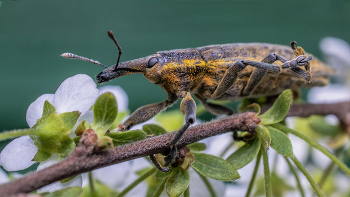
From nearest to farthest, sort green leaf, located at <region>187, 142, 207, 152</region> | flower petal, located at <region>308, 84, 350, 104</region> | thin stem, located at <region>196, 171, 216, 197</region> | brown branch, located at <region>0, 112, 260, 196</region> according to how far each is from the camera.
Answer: brown branch, located at <region>0, 112, 260, 196</region>, green leaf, located at <region>187, 142, 207, 152</region>, thin stem, located at <region>196, 171, 216, 197</region>, flower petal, located at <region>308, 84, 350, 104</region>

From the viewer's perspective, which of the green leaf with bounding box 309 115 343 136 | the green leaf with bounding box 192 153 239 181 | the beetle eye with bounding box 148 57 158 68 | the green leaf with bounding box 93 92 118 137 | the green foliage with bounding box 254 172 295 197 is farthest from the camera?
the green leaf with bounding box 309 115 343 136

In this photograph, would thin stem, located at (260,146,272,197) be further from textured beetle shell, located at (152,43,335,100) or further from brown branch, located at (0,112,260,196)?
textured beetle shell, located at (152,43,335,100)

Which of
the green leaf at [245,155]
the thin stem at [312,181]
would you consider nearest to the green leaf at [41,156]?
the green leaf at [245,155]

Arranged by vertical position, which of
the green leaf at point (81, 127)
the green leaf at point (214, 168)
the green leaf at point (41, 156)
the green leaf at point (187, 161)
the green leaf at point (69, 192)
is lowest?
the green leaf at point (214, 168)

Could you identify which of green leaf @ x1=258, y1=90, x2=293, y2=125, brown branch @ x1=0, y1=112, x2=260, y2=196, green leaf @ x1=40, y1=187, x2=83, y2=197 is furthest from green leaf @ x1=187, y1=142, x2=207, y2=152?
green leaf @ x1=40, y1=187, x2=83, y2=197

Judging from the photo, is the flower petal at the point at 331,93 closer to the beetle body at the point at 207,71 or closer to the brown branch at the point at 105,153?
the beetle body at the point at 207,71

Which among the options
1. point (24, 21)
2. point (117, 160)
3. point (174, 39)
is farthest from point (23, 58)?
point (117, 160)
